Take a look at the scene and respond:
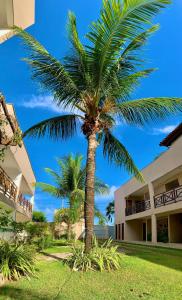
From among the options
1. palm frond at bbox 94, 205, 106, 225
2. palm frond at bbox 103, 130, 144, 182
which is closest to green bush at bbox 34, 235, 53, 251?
palm frond at bbox 94, 205, 106, 225

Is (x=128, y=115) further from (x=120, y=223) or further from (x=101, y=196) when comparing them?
(x=120, y=223)

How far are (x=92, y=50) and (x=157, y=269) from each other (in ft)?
21.1

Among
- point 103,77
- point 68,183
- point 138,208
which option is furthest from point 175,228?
point 103,77

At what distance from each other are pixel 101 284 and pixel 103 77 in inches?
227

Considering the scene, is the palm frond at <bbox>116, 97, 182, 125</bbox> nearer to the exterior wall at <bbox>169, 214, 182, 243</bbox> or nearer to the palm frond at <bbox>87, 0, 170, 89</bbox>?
the palm frond at <bbox>87, 0, 170, 89</bbox>

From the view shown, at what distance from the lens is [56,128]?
10789 millimetres

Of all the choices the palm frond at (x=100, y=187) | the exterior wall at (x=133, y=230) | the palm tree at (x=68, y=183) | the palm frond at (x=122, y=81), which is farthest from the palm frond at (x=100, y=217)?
the exterior wall at (x=133, y=230)

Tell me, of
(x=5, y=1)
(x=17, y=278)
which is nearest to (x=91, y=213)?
(x=17, y=278)

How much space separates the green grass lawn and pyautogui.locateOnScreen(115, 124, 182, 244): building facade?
10376 millimetres

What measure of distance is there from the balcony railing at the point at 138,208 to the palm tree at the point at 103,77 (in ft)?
49.0

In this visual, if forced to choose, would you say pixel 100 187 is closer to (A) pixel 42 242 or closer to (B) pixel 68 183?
(B) pixel 68 183

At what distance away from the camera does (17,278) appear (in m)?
6.80

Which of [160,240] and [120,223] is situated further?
[120,223]

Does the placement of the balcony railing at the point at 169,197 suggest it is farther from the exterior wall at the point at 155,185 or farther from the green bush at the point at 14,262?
the green bush at the point at 14,262
